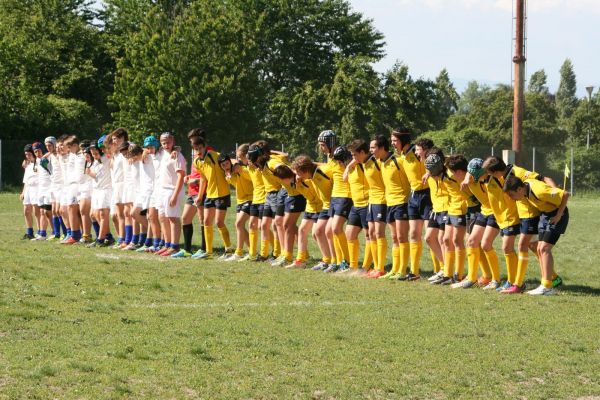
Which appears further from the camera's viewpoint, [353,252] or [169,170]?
[169,170]

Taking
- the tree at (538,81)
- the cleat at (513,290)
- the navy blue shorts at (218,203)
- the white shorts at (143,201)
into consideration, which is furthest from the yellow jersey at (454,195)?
the tree at (538,81)

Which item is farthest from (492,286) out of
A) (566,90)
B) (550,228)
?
(566,90)

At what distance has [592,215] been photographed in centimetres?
3195

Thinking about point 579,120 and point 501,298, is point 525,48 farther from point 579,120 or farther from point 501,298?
point 579,120

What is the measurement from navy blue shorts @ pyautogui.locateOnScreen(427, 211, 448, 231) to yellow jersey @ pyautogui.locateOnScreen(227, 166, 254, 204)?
3883 millimetres

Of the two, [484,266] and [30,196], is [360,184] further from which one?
[30,196]

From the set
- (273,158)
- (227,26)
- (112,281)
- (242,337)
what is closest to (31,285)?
(112,281)

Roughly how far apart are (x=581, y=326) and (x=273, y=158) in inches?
296

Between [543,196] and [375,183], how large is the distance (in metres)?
3.00

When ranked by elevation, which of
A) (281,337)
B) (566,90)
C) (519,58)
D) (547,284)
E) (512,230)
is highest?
(566,90)

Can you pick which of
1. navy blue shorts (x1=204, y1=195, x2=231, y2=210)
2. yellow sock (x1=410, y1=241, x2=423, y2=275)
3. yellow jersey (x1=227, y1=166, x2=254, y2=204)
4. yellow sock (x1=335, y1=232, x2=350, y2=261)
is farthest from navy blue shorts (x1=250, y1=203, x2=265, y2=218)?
yellow sock (x1=410, y1=241, x2=423, y2=275)

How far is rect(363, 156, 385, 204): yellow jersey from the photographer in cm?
1452

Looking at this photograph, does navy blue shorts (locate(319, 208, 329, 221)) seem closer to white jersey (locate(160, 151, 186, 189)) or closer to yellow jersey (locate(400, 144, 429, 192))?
yellow jersey (locate(400, 144, 429, 192))

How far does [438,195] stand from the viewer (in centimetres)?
1387
